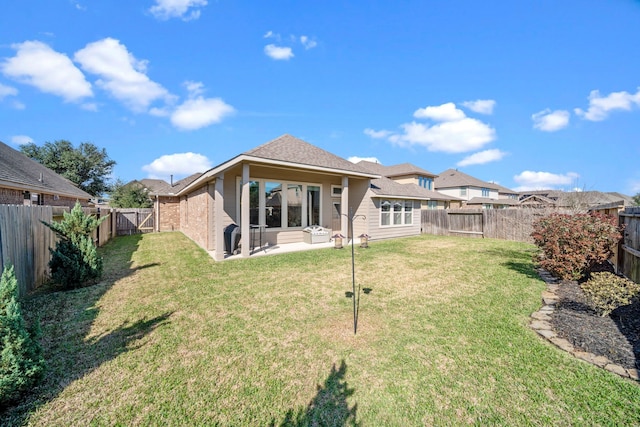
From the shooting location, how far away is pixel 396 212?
14.8 meters

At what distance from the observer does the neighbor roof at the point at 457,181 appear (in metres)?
35.4

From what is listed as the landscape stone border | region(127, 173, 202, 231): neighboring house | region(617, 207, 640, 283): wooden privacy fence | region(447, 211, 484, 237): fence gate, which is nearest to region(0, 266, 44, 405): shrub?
the landscape stone border

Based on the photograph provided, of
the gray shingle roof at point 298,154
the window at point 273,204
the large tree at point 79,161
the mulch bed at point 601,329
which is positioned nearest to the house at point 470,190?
the gray shingle roof at point 298,154

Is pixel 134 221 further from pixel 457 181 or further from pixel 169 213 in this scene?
pixel 457 181

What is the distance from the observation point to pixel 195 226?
1256 cm

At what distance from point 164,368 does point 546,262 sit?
26.9 feet

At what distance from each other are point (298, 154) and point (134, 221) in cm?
1449

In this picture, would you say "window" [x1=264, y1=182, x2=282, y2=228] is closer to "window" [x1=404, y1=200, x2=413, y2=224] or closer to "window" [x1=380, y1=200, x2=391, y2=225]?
"window" [x1=380, y1=200, x2=391, y2=225]

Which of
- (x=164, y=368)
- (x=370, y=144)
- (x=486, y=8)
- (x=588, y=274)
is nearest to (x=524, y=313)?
(x=588, y=274)

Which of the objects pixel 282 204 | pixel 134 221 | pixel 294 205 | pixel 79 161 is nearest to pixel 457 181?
pixel 294 205

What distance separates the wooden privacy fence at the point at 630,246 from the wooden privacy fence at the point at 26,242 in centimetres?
1169

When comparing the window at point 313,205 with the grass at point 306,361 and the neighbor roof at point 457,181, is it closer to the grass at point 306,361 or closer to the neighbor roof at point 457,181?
the grass at point 306,361

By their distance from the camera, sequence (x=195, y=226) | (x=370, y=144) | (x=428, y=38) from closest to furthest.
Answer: (x=195, y=226) → (x=428, y=38) → (x=370, y=144)

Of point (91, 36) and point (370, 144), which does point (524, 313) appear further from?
point (370, 144)
